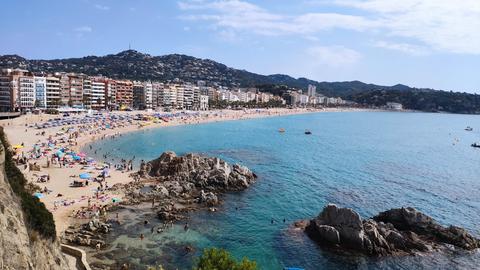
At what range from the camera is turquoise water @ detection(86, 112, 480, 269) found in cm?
Result: 2861

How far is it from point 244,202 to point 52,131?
5205 cm

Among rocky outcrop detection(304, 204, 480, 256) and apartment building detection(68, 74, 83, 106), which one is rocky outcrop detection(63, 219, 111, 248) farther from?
apartment building detection(68, 74, 83, 106)

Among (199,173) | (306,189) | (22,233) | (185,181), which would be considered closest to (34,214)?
(22,233)

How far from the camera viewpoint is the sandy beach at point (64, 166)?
116 feet

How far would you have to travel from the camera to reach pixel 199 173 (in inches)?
1813

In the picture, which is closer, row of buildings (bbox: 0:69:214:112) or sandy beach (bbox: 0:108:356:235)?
sandy beach (bbox: 0:108:356:235)

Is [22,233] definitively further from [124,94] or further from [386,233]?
[124,94]

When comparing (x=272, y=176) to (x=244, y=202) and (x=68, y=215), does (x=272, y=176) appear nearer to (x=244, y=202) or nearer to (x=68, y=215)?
(x=244, y=202)

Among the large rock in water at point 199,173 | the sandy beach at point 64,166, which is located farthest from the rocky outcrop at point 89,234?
the large rock in water at point 199,173

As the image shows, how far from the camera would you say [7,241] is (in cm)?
1459

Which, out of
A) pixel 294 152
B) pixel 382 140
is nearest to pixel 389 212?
pixel 294 152

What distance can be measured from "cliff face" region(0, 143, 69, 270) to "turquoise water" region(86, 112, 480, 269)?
954 centimetres

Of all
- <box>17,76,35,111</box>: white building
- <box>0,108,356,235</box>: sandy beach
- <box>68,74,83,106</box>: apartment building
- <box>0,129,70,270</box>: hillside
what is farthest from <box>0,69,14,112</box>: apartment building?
<box>0,129,70,270</box>: hillside

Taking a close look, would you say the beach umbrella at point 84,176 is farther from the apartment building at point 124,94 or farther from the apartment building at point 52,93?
the apartment building at point 124,94
